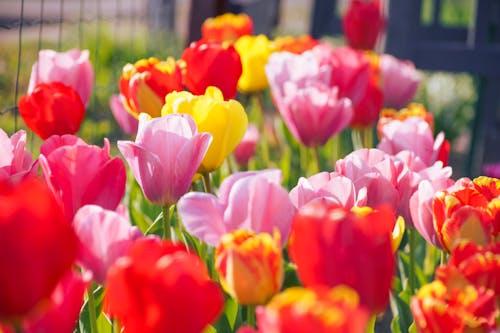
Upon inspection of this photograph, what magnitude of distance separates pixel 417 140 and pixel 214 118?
43 cm

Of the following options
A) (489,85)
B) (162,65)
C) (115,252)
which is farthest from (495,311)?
(489,85)

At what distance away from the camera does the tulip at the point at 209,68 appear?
154 centimetres

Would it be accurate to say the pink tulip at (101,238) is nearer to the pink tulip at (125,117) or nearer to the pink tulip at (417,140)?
the pink tulip at (417,140)

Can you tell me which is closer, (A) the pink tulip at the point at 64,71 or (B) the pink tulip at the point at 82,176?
(B) the pink tulip at the point at 82,176

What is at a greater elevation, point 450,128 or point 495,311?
point 495,311

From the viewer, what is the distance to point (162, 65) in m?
1.51

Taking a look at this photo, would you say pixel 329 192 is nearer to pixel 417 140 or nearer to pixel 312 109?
pixel 417 140

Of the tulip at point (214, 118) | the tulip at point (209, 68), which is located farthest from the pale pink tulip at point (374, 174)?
the tulip at point (209, 68)

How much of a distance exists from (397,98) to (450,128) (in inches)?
72.6

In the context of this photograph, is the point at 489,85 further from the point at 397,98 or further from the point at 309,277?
the point at 309,277

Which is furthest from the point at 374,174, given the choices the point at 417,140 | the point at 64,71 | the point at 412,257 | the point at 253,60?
the point at 253,60

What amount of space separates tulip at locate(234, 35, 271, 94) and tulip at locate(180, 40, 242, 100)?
496mm

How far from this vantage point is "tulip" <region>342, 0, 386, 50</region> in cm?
265

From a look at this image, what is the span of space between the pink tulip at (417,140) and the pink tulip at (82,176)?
23.7 inches
